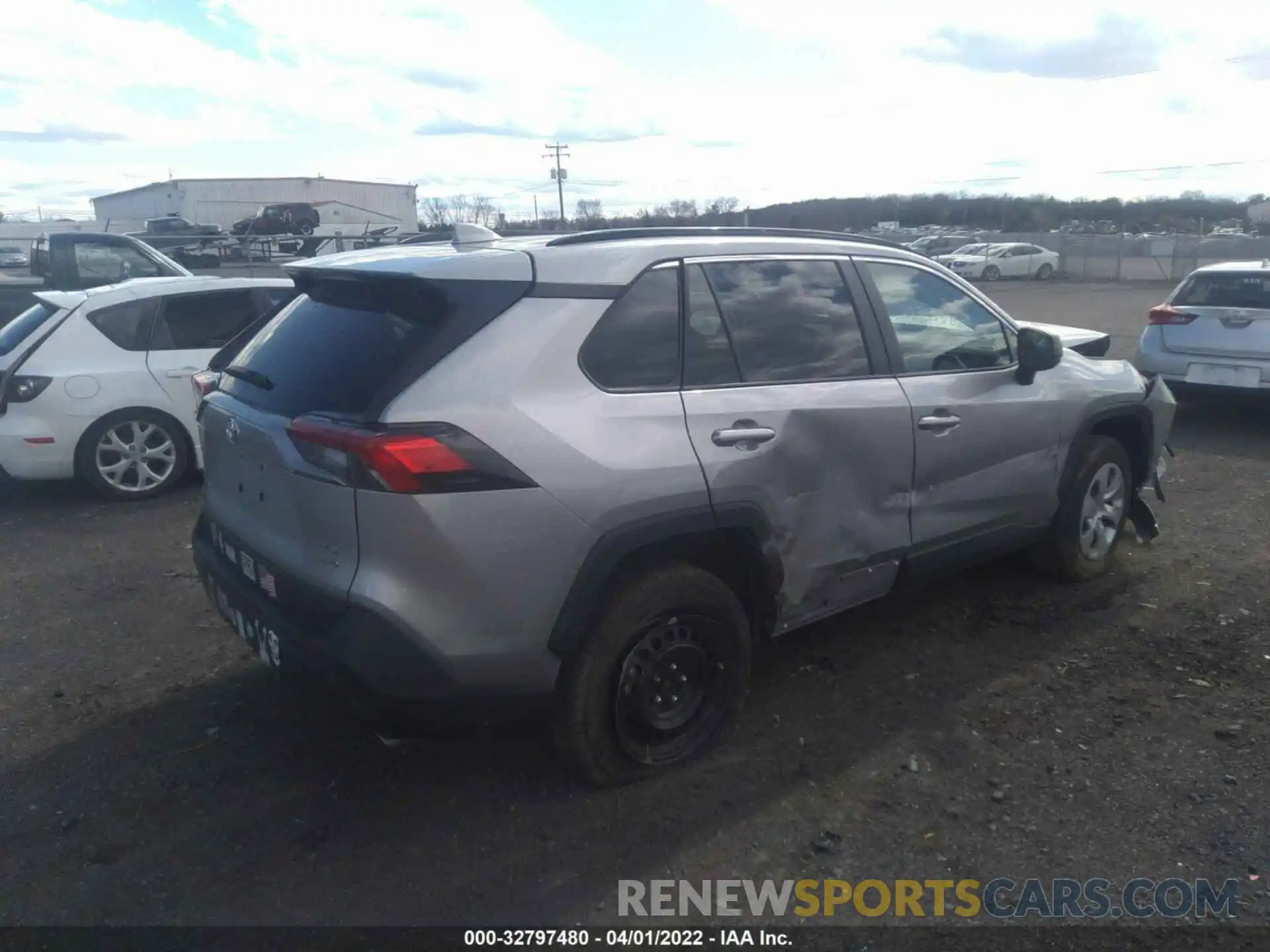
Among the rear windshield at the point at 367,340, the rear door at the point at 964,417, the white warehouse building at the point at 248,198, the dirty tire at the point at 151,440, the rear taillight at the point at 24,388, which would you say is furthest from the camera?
the white warehouse building at the point at 248,198

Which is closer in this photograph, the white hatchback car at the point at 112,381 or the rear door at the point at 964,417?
the rear door at the point at 964,417

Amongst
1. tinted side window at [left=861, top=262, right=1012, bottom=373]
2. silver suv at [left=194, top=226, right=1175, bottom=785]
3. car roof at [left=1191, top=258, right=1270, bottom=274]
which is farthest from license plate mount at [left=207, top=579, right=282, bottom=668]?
car roof at [left=1191, top=258, right=1270, bottom=274]

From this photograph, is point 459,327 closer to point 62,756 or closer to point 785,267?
point 785,267

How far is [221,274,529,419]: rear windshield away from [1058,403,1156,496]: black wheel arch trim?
10.1ft

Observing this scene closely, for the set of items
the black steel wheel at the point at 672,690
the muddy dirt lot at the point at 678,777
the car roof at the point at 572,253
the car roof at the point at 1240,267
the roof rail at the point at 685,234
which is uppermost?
the roof rail at the point at 685,234

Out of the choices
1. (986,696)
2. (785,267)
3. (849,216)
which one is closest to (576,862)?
(986,696)

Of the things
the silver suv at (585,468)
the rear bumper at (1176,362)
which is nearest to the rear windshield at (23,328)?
the silver suv at (585,468)

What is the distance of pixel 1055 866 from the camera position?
311cm

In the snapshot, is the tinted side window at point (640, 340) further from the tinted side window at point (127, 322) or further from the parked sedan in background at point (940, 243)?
the parked sedan in background at point (940, 243)

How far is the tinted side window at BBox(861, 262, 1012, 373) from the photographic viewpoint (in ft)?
14.1

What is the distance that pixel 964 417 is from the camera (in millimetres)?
4371

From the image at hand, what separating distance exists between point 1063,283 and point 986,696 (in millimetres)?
41267

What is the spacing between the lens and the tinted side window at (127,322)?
718 cm

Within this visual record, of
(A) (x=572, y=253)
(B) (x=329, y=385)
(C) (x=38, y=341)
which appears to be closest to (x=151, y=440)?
(C) (x=38, y=341)
